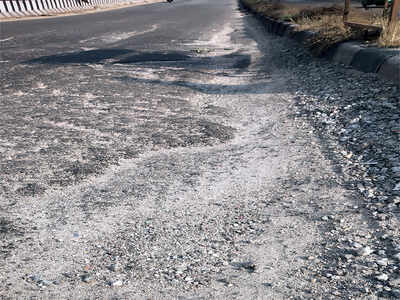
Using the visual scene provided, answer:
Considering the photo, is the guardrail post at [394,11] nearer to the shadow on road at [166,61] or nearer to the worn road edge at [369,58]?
the worn road edge at [369,58]

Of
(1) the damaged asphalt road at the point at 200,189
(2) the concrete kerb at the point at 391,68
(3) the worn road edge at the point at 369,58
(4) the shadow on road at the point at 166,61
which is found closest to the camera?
(1) the damaged asphalt road at the point at 200,189

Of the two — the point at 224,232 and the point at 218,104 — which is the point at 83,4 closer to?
the point at 218,104

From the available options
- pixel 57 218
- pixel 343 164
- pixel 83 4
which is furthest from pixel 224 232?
pixel 83 4

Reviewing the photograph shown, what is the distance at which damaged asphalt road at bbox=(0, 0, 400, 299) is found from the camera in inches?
73.1

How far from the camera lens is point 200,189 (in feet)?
8.81

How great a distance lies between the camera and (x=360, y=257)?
193 centimetres

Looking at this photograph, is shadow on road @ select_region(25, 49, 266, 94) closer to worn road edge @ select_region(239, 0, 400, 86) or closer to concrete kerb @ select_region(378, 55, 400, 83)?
worn road edge @ select_region(239, 0, 400, 86)

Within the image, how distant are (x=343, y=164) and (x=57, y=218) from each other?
6.66ft

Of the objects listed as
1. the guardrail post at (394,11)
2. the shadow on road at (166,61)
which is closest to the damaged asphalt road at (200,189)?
the shadow on road at (166,61)

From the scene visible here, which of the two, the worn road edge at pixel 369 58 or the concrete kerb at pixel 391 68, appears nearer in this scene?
the concrete kerb at pixel 391 68

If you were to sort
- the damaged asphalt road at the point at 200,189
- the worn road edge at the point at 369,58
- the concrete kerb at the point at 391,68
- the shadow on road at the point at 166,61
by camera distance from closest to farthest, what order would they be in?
the damaged asphalt road at the point at 200,189, the concrete kerb at the point at 391,68, the worn road edge at the point at 369,58, the shadow on road at the point at 166,61

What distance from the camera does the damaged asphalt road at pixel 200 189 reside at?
186 cm

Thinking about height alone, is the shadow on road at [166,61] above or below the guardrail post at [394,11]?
below

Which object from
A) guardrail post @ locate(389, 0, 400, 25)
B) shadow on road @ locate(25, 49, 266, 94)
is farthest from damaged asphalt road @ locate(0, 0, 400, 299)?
guardrail post @ locate(389, 0, 400, 25)
